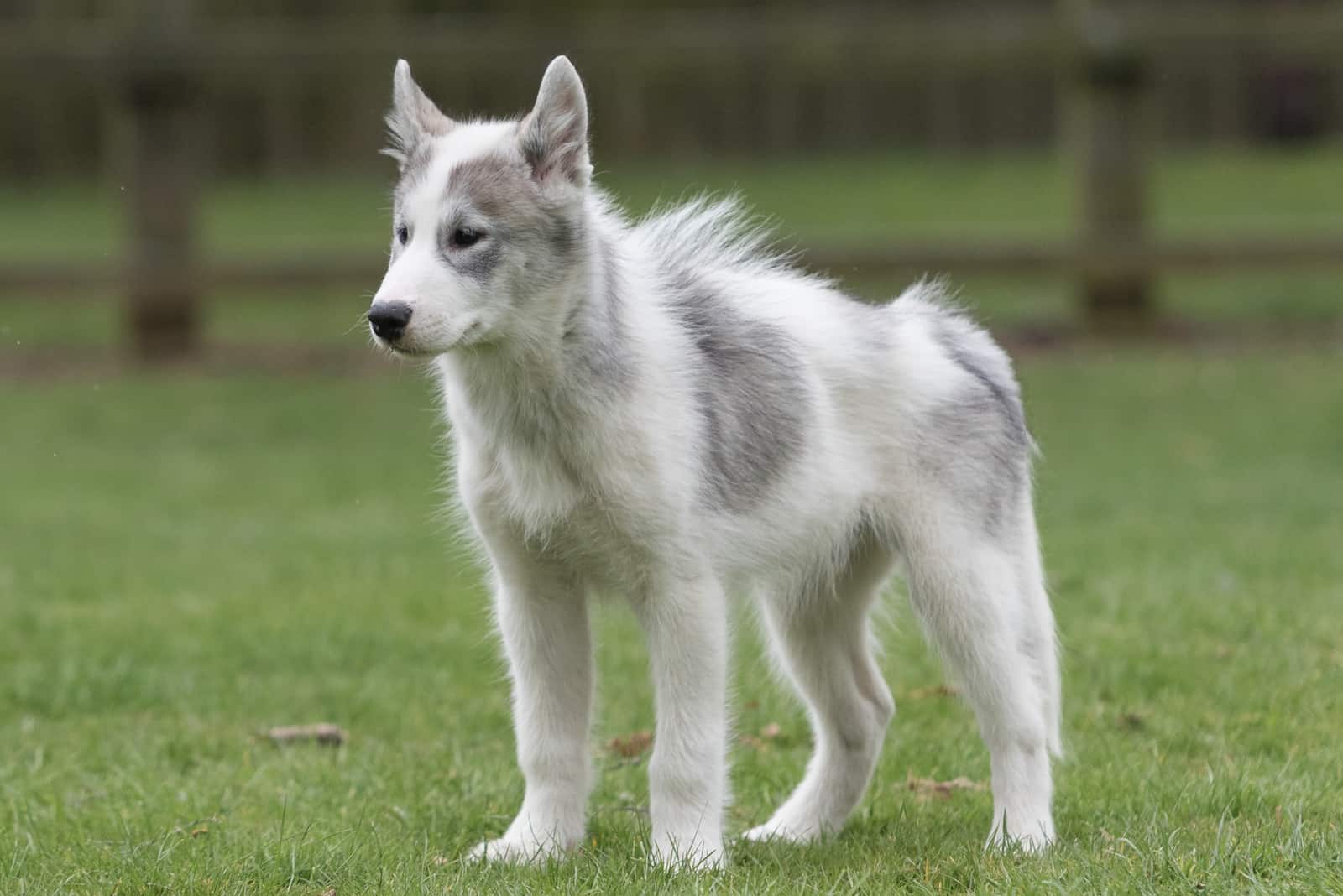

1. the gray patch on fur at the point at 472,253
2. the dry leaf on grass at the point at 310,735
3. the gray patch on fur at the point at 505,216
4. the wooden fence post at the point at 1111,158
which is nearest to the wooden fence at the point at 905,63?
the wooden fence post at the point at 1111,158

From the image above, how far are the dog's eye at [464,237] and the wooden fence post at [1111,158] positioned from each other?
950 cm

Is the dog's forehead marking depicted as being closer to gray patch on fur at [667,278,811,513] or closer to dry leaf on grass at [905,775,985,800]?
gray patch on fur at [667,278,811,513]

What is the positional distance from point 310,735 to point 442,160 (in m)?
2.25

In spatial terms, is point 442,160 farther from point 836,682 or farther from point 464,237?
point 836,682

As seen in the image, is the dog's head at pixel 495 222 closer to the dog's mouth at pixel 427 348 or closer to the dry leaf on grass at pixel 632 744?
the dog's mouth at pixel 427 348

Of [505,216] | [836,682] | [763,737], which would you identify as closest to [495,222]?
[505,216]

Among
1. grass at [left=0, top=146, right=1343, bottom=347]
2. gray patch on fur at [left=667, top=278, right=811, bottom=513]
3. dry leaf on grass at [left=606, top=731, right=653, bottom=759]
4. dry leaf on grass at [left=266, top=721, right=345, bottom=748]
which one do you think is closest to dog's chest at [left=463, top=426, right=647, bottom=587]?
gray patch on fur at [left=667, top=278, right=811, bottom=513]

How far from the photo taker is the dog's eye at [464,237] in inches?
165

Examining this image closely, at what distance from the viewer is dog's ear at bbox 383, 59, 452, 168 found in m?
4.46

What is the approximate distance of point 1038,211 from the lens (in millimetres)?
19625

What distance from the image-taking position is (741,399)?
4570 millimetres

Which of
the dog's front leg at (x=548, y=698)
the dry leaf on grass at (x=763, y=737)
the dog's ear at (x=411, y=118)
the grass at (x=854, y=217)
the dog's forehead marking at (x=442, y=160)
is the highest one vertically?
the dog's ear at (x=411, y=118)

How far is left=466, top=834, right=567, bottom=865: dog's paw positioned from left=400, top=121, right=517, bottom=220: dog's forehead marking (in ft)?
5.05

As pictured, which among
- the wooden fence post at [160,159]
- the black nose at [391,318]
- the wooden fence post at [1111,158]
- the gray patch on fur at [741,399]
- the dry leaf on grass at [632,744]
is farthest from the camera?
the wooden fence post at [160,159]
